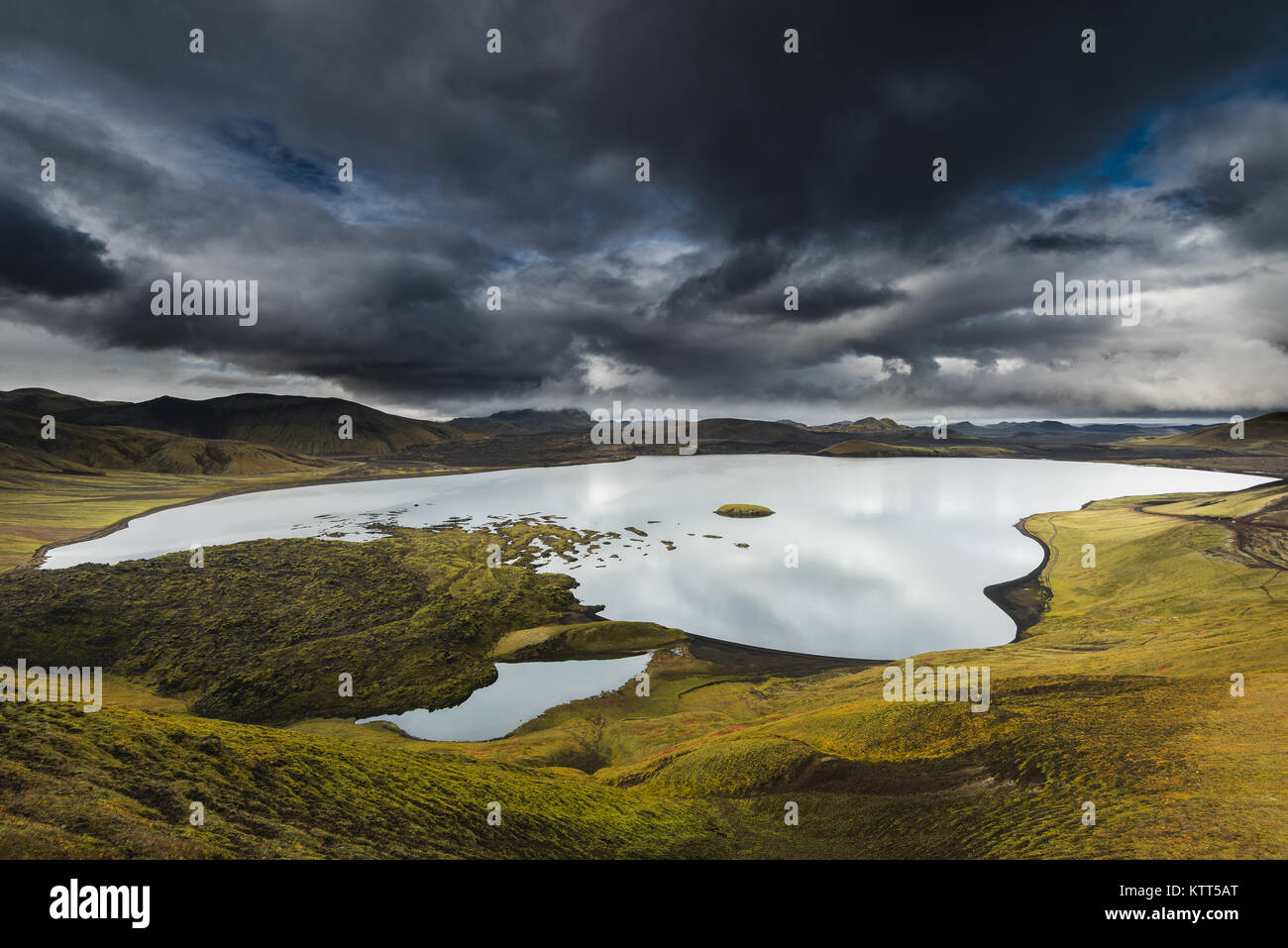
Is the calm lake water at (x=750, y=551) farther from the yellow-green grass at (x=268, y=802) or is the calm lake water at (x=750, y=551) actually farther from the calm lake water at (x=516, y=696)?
the yellow-green grass at (x=268, y=802)

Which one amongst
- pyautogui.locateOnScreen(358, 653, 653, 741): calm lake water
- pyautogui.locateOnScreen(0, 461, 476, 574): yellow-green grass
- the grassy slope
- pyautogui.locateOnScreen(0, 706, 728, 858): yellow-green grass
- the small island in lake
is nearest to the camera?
pyautogui.locateOnScreen(0, 706, 728, 858): yellow-green grass

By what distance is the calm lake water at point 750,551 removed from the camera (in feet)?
164

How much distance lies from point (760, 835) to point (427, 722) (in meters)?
29.3

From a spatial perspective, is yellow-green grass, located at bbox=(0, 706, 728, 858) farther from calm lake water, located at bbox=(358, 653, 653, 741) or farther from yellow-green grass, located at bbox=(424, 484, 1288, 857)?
calm lake water, located at bbox=(358, 653, 653, 741)

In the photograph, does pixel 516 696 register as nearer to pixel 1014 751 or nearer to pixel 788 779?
pixel 788 779

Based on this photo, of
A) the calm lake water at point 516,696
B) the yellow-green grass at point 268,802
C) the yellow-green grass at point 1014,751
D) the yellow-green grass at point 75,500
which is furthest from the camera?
the yellow-green grass at point 75,500

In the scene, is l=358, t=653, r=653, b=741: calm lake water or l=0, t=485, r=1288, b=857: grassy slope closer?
l=0, t=485, r=1288, b=857: grassy slope

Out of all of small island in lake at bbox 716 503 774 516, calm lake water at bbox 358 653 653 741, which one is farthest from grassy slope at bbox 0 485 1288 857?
small island in lake at bbox 716 503 774 516

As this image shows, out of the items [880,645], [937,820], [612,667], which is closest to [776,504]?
[880,645]

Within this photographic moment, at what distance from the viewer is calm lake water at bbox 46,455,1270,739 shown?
50.1m

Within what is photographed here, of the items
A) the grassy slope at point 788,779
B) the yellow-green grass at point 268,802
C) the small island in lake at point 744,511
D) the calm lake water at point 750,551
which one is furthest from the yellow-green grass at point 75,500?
the small island in lake at point 744,511

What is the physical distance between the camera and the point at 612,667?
45.8 m

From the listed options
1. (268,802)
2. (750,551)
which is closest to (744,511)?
(750,551)

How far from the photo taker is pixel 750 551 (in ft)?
291
